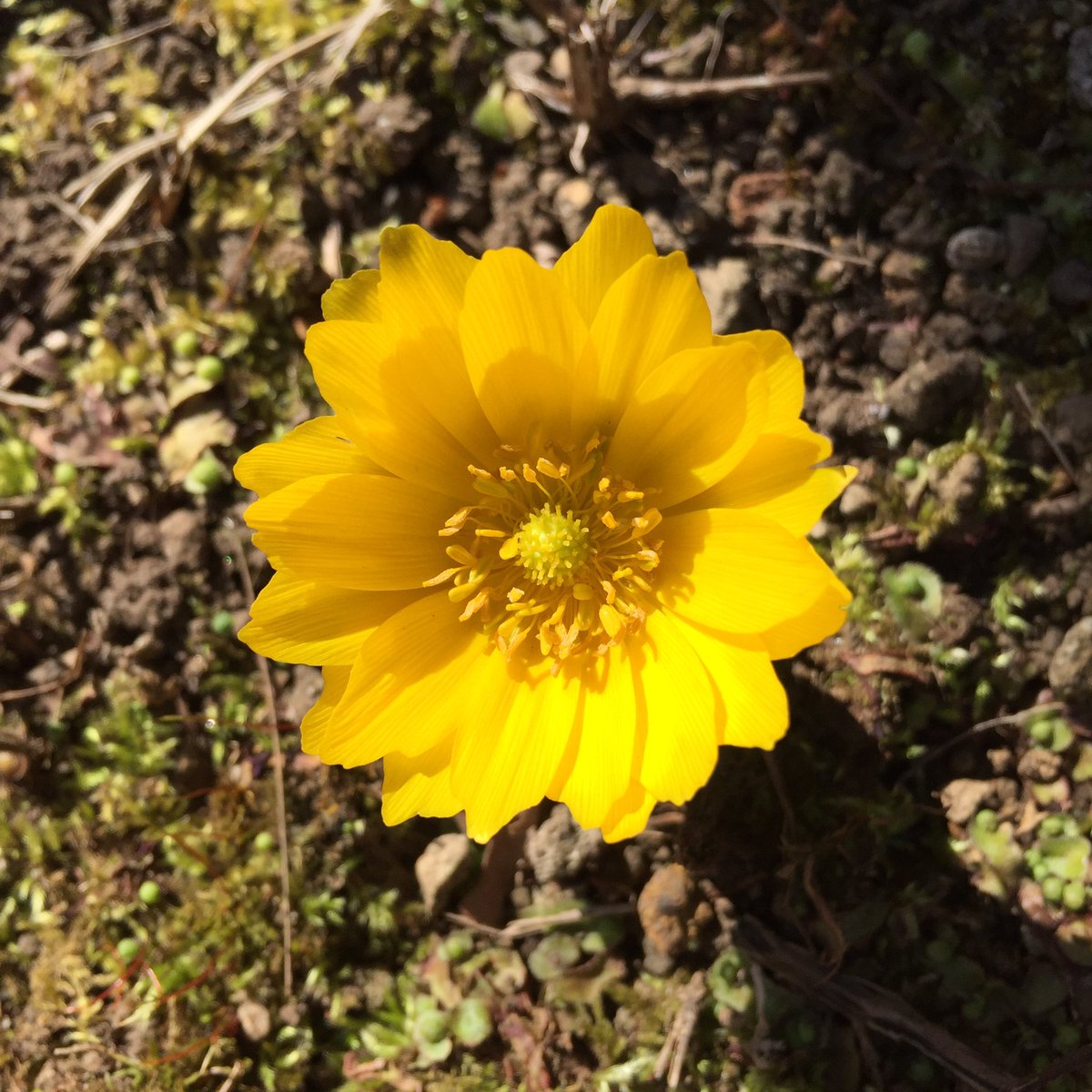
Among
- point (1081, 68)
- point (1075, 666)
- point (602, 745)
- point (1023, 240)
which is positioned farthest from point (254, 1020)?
point (1081, 68)

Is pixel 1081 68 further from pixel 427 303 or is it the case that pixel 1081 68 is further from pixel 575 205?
pixel 427 303

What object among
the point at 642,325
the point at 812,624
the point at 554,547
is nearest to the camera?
the point at 812,624

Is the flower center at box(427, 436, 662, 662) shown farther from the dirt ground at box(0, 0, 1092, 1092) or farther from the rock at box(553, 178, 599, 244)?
the rock at box(553, 178, 599, 244)

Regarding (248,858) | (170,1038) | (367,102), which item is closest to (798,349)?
(367,102)

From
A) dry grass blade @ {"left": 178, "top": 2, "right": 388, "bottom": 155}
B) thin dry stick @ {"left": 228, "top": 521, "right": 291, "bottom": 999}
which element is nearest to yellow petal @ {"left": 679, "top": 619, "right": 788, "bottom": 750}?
thin dry stick @ {"left": 228, "top": 521, "right": 291, "bottom": 999}

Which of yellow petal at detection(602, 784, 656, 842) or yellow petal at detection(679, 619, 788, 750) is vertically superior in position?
yellow petal at detection(679, 619, 788, 750)
